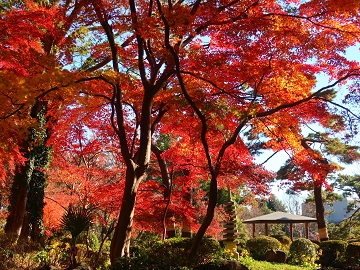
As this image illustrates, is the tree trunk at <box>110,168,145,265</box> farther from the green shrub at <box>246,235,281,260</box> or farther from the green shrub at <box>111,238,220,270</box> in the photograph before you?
the green shrub at <box>246,235,281,260</box>

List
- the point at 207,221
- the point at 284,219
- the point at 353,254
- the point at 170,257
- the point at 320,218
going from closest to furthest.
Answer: the point at 170,257 → the point at 207,221 → the point at 353,254 → the point at 320,218 → the point at 284,219

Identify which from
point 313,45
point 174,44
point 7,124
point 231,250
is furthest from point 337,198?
point 7,124

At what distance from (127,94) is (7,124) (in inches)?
137

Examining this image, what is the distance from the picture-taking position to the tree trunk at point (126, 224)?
6.71 metres

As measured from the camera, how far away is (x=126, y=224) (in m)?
6.81

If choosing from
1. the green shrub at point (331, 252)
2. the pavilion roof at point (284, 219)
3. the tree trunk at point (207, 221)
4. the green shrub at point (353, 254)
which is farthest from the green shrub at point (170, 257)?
the pavilion roof at point (284, 219)

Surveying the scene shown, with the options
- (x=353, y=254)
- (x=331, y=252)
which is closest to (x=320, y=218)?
(x=331, y=252)

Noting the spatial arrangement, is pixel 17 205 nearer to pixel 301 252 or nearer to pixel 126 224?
pixel 126 224

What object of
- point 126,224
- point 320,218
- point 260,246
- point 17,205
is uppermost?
point 320,218

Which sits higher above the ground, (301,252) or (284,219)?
(284,219)

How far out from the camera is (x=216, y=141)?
1134 centimetres

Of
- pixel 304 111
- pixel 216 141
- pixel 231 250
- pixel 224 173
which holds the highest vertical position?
pixel 304 111

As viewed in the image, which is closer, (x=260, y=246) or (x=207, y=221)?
(x=207, y=221)

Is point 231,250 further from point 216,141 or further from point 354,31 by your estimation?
point 354,31
